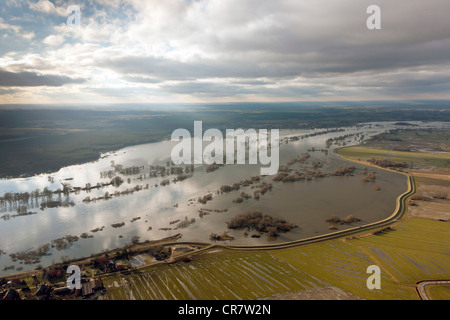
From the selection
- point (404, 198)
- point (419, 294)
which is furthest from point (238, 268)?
point (404, 198)

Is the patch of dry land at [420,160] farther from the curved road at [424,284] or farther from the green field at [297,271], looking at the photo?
the curved road at [424,284]

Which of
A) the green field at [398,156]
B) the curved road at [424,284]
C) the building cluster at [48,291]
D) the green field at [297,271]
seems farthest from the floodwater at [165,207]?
the green field at [398,156]

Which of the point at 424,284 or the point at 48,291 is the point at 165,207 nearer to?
the point at 48,291

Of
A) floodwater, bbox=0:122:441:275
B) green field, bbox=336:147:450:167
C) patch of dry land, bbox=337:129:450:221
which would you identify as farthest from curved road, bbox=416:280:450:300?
green field, bbox=336:147:450:167

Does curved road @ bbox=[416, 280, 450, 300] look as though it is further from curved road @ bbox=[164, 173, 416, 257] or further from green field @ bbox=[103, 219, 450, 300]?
curved road @ bbox=[164, 173, 416, 257]

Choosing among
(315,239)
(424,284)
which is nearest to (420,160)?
Result: (315,239)
